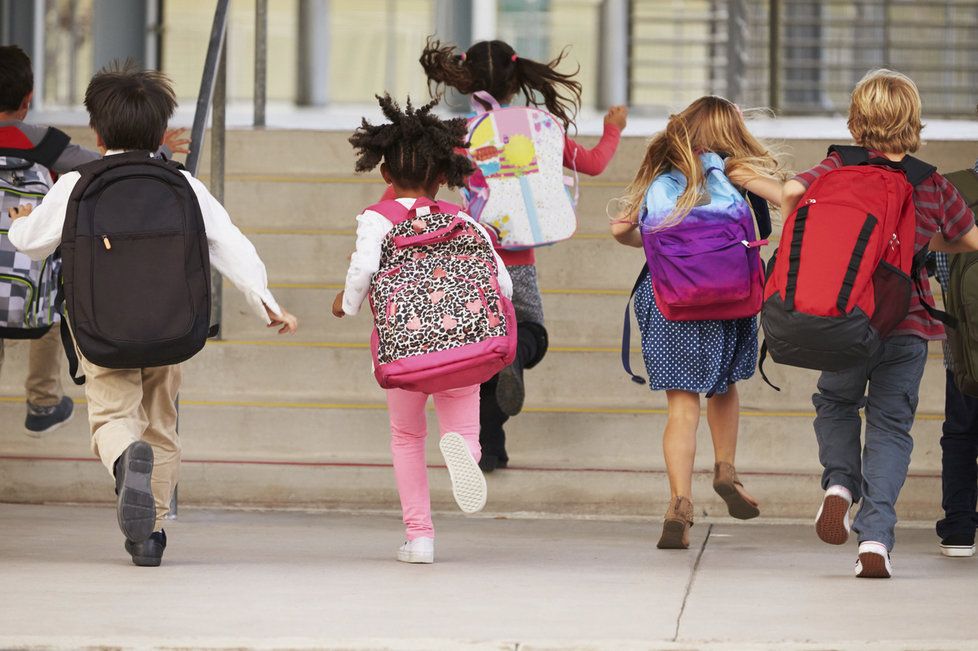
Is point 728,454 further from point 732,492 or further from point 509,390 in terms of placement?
point 509,390


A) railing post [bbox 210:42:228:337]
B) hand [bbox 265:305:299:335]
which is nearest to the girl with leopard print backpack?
hand [bbox 265:305:299:335]

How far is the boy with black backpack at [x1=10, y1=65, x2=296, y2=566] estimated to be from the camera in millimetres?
4820

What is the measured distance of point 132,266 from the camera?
484 centimetres

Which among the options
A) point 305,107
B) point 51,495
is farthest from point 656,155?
point 305,107

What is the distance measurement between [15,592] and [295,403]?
2531mm

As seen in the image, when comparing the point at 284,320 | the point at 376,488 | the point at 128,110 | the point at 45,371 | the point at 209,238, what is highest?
the point at 128,110

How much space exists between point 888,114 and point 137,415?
2497 mm

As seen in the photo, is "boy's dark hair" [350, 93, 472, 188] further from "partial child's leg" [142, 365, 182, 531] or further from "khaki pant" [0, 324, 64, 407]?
"khaki pant" [0, 324, 64, 407]

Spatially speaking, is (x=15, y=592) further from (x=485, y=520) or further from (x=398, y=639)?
(x=485, y=520)

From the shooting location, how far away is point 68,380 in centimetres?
724

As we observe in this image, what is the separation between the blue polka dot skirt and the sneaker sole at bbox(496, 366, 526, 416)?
24.2 inches

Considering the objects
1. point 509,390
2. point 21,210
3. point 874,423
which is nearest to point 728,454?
point 874,423

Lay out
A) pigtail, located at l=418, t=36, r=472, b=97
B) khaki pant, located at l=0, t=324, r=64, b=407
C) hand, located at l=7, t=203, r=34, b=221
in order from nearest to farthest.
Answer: hand, located at l=7, t=203, r=34, b=221 → pigtail, located at l=418, t=36, r=472, b=97 → khaki pant, located at l=0, t=324, r=64, b=407

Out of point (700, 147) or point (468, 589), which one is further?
point (700, 147)
